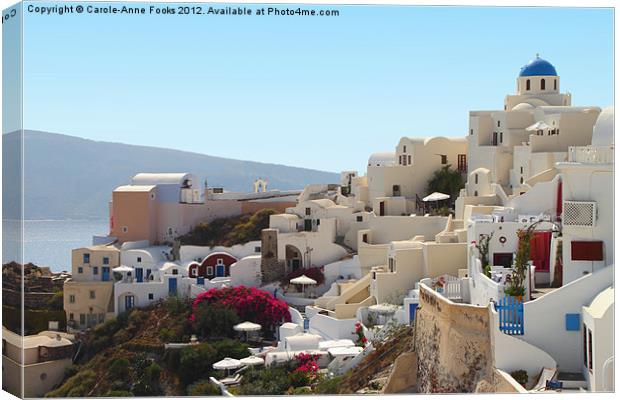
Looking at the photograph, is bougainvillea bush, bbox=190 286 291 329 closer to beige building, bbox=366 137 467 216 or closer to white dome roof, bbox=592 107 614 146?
beige building, bbox=366 137 467 216

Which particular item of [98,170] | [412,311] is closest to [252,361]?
[412,311]

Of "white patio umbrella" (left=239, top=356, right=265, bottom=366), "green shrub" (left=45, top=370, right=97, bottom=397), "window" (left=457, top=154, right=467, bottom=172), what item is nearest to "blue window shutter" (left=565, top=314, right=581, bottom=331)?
"white patio umbrella" (left=239, top=356, right=265, bottom=366)

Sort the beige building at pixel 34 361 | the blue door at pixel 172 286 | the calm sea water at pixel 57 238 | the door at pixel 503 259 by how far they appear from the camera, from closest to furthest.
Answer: the beige building at pixel 34 361, the door at pixel 503 259, the calm sea water at pixel 57 238, the blue door at pixel 172 286

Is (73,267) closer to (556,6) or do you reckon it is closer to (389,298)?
(389,298)

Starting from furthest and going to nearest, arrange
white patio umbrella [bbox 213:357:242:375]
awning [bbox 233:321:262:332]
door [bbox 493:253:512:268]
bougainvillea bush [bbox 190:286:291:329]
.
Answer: bougainvillea bush [bbox 190:286:291:329] < awning [bbox 233:321:262:332] < white patio umbrella [bbox 213:357:242:375] < door [bbox 493:253:512:268]

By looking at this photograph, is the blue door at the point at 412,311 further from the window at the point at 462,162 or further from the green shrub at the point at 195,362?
the window at the point at 462,162

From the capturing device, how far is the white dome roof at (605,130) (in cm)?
1938

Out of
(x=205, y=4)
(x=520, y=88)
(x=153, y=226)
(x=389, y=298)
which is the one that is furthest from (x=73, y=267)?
(x=205, y=4)

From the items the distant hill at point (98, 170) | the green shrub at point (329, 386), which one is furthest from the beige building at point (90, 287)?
the green shrub at point (329, 386)

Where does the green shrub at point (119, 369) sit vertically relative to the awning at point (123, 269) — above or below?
below

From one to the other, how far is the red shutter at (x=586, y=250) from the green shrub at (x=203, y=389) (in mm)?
7944

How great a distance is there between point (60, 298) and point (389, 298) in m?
8.28

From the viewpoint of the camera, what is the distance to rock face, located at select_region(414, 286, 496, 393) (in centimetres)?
1816

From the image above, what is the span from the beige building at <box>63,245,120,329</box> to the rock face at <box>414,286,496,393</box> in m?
12.8
